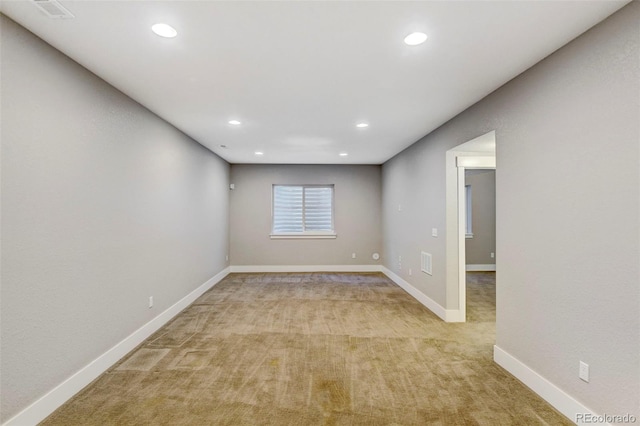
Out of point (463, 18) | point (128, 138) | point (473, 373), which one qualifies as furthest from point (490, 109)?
point (128, 138)

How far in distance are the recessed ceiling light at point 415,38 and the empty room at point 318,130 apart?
0.5 inches

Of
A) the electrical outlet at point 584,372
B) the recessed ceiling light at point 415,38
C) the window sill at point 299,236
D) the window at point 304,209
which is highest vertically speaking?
the recessed ceiling light at point 415,38

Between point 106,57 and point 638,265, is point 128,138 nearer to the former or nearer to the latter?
point 106,57

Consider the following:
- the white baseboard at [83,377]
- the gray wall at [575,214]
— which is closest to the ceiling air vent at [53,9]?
the white baseboard at [83,377]

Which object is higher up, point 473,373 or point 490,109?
point 490,109

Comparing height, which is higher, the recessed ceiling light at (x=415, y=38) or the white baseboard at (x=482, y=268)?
the recessed ceiling light at (x=415, y=38)

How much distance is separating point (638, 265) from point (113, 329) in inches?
149

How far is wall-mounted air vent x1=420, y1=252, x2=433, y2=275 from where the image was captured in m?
4.74

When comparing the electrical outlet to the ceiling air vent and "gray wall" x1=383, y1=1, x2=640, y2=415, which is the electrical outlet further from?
the ceiling air vent

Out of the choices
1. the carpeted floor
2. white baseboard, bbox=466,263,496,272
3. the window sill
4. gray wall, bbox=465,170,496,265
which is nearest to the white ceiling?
the carpeted floor

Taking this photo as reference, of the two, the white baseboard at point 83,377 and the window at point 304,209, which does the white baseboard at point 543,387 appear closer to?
the white baseboard at point 83,377

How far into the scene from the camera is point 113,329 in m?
2.96

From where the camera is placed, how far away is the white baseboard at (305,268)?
24.6ft

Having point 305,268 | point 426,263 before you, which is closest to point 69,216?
point 426,263
